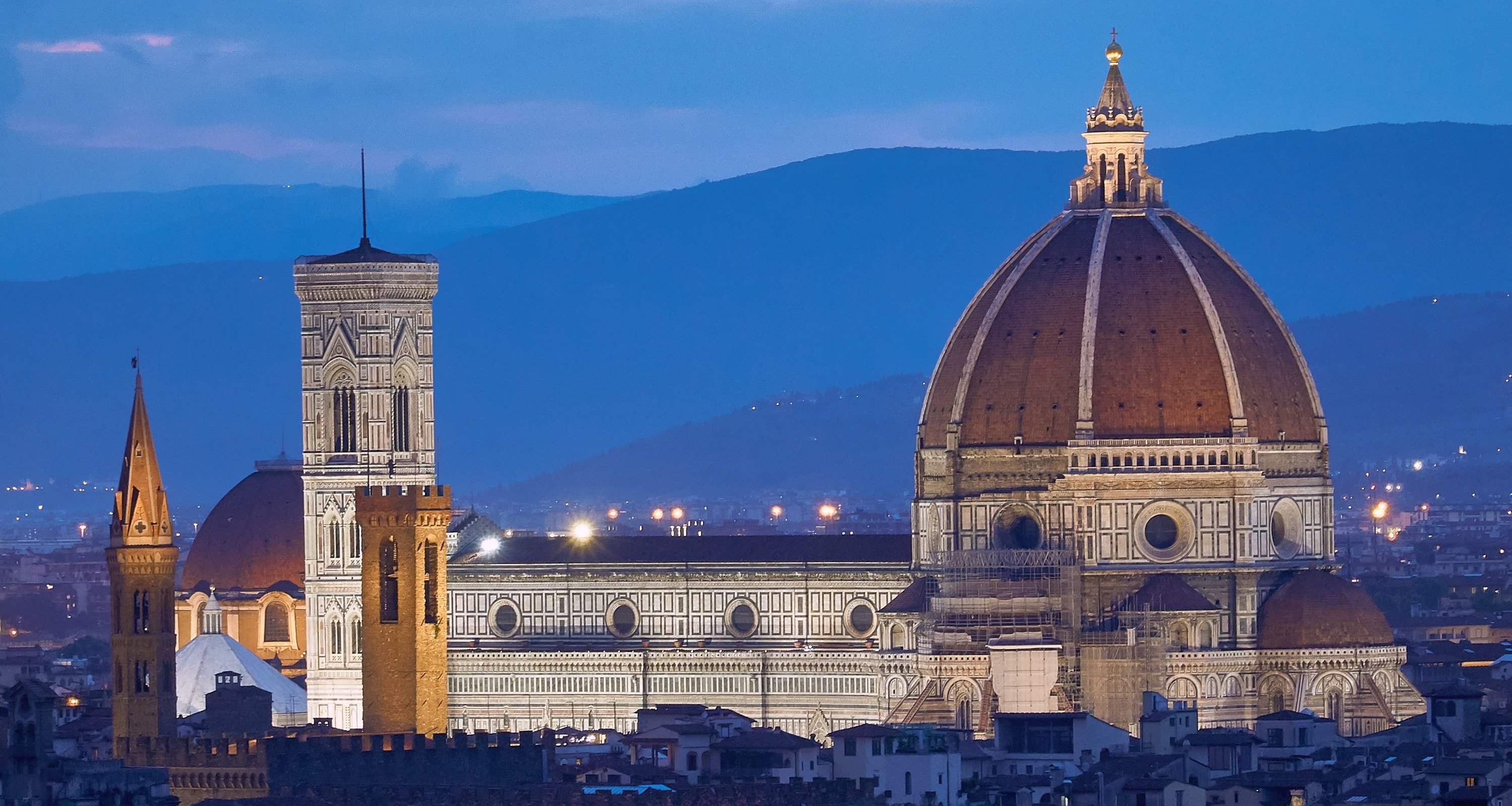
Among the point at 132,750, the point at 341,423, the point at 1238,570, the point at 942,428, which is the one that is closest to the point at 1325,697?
the point at 1238,570

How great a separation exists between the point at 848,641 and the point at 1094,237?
1192 centimetres

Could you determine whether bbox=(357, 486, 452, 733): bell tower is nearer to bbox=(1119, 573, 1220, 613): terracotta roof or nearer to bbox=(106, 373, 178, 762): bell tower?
bbox=(106, 373, 178, 762): bell tower

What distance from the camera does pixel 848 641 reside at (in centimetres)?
12050

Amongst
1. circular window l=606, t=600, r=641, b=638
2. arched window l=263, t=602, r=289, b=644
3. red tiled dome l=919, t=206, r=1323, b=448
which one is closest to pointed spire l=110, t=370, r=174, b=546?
circular window l=606, t=600, r=641, b=638

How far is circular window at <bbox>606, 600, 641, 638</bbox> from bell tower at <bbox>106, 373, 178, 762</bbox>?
73.2ft

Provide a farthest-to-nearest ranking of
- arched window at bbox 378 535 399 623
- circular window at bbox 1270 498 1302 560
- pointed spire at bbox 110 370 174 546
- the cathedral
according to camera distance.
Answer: circular window at bbox 1270 498 1302 560 < the cathedral < pointed spire at bbox 110 370 174 546 < arched window at bbox 378 535 399 623

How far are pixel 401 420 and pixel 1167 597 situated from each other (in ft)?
78.8

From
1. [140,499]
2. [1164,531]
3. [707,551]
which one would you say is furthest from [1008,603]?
[140,499]

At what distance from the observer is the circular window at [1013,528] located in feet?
390

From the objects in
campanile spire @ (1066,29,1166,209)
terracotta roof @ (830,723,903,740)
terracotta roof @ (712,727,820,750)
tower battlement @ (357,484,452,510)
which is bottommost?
terracotta roof @ (712,727,820,750)

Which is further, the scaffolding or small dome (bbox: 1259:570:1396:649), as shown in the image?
small dome (bbox: 1259:570:1396:649)

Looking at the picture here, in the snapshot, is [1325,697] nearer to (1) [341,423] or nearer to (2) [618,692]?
(2) [618,692]

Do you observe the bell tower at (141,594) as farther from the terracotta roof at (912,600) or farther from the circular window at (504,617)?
the circular window at (504,617)

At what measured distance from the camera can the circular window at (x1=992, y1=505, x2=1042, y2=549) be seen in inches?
4675
